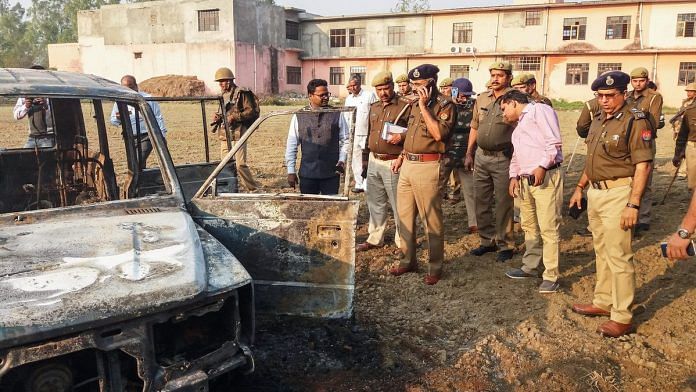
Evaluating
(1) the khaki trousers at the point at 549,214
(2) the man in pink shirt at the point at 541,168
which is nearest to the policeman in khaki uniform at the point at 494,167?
(2) the man in pink shirt at the point at 541,168

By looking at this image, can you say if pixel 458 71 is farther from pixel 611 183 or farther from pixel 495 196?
pixel 611 183

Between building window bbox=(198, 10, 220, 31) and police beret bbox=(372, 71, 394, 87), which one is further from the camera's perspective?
building window bbox=(198, 10, 220, 31)

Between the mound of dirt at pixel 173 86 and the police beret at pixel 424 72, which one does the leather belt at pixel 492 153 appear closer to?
the police beret at pixel 424 72

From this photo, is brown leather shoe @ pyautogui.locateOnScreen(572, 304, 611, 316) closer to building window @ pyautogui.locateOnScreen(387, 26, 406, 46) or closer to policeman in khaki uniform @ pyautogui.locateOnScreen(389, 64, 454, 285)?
policeman in khaki uniform @ pyautogui.locateOnScreen(389, 64, 454, 285)

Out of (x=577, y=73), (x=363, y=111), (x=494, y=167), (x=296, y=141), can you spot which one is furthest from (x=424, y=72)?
(x=577, y=73)

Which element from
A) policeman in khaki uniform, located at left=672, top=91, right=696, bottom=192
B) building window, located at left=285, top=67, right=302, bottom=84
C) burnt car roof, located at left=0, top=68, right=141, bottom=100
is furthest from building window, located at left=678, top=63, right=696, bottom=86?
burnt car roof, located at left=0, top=68, right=141, bottom=100

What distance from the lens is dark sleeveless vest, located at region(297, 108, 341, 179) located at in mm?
5387

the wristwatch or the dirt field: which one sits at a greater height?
the wristwatch

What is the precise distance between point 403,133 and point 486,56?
2834 cm

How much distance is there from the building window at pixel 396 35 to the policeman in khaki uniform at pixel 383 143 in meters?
29.8

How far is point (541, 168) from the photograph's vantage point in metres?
4.57

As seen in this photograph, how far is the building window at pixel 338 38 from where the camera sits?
35.4 meters

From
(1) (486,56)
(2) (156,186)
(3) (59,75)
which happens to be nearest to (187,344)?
(2) (156,186)

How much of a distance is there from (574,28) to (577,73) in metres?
2.45
